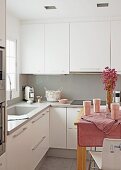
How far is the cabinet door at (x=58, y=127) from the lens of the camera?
14.1 feet

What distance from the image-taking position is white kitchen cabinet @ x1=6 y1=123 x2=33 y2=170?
8.27 feet

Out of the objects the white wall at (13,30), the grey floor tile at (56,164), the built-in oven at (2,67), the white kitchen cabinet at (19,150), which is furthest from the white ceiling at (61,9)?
the grey floor tile at (56,164)

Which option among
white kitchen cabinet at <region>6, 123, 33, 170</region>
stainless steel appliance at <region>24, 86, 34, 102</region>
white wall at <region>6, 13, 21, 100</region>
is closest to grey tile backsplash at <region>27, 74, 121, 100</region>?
stainless steel appliance at <region>24, 86, 34, 102</region>

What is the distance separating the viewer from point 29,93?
466cm

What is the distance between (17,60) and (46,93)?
814mm

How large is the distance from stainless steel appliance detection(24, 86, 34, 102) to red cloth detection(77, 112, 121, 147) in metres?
2.19

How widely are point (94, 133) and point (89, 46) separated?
7.11 ft

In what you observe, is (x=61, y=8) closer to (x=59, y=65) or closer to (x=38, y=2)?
(x=38, y=2)

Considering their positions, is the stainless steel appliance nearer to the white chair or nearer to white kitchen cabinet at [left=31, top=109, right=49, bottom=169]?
white kitchen cabinet at [left=31, top=109, right=49, bottom=169]

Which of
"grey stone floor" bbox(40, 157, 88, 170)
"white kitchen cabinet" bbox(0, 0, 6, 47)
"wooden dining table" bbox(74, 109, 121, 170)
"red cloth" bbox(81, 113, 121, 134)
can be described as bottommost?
"grey stone floor" bbox(40, 157, 88, 170)

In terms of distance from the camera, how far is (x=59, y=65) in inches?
177

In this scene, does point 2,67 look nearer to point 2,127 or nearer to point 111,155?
point 2,127

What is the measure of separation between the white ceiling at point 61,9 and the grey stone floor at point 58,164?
2.42 metres

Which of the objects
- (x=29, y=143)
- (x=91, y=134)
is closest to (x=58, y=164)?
(x=29, y=143)
